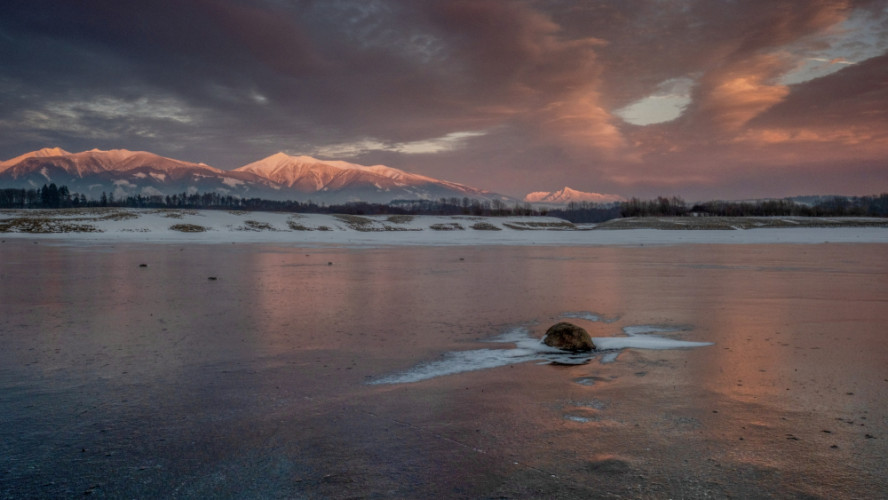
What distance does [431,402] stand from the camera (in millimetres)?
6523

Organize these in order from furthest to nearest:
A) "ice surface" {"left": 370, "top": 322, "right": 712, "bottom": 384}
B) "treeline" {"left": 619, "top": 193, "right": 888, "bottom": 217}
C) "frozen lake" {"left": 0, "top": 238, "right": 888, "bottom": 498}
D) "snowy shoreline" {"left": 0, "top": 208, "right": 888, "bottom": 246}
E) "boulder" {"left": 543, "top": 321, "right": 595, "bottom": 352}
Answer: "treeline" {"left": 619, "top": 193, "right": 888, "bottom": 217} < "snowy shoreline" {"left": 0, "top": 208, "right": 888, "bottom": 246} < "boulder" {"left": 543, "top": 321, "right": 595, "bottom": 352} < "ice surface" {"left": 370, "top": 322, "right": 712, "bottom": 384} < "frozen lake" {"left": 0, "top": 238, "right": 888, "bottom": 498}

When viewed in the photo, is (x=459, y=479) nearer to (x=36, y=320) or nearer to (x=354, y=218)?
(x=36, y=320)

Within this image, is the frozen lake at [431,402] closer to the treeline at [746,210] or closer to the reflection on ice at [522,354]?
the reflection on ice at [522,354]

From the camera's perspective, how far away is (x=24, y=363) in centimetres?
830

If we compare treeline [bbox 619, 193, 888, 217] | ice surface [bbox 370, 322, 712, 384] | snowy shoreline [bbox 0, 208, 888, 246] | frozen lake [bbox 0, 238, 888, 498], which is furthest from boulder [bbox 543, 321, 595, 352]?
treeline [bbox 619, 193, 888, 217]

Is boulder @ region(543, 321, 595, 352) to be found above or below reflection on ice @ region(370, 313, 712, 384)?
above

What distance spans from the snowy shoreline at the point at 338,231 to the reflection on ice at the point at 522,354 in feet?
138

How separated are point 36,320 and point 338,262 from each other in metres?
17.9

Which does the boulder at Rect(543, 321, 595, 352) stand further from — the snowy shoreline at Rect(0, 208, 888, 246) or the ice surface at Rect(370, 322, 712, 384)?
the snowy shoreline at Rect(0, 208, 888, 246)

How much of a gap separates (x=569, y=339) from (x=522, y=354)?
37.5 inches

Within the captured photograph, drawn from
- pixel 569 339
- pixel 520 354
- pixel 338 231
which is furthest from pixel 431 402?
pixel 338 231

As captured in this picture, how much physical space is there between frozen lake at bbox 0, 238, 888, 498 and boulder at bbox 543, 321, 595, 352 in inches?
19.8

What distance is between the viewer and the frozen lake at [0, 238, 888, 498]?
457cm

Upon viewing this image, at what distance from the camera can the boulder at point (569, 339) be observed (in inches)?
367
